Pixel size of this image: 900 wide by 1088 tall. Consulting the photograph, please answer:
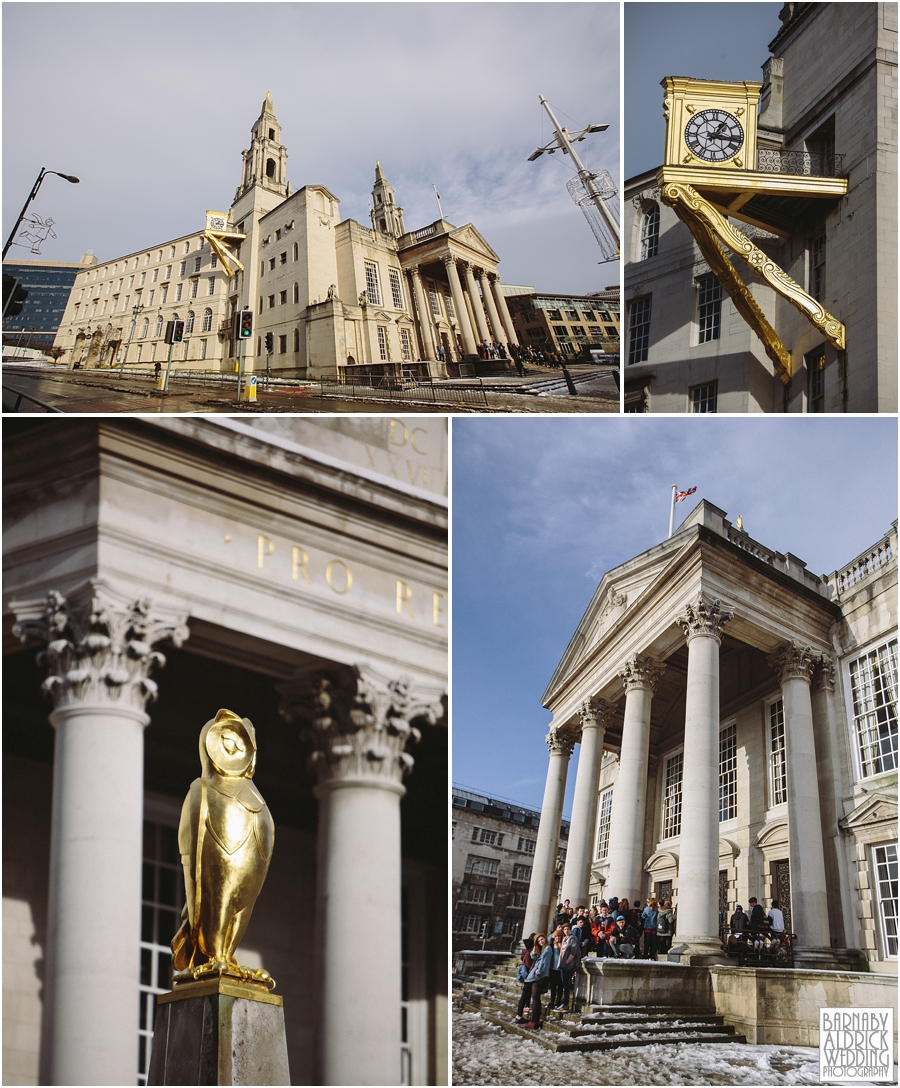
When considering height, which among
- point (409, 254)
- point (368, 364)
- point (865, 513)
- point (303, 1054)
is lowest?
point (303, 1054)

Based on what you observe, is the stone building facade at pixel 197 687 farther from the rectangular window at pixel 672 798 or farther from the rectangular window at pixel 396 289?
the rectangular window at pixel 672 798

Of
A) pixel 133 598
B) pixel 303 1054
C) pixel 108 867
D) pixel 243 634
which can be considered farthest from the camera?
pixel 303 1054

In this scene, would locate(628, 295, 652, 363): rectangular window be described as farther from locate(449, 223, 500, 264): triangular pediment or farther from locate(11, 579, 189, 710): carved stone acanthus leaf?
locate(11, 579, 189, 710): carved stone acanthus leaf

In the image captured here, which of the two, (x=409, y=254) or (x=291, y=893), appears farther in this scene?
(x=291, y=893)

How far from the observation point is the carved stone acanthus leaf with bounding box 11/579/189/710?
497 inches

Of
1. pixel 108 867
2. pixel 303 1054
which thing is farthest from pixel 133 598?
pixel 303 1054

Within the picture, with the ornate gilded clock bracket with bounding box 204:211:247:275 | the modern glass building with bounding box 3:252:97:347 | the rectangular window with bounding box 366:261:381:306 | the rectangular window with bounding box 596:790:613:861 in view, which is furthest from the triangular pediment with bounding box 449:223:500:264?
the rectangular window with bounding box 596:790:613:861

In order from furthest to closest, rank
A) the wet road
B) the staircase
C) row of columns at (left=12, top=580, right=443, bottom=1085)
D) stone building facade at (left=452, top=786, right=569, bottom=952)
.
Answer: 1. the wet road
2. stone building facade at (left=452, top=786, right=569, bottom=952)
3. the staircase
4. row of columns at (left=12, top=580, right=443, bottom=1085)

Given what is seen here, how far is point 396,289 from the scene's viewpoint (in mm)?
15039

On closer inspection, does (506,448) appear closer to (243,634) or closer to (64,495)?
(243,634)

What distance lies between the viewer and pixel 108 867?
11805mm

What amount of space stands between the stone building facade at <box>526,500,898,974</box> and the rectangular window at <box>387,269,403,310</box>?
4.44m

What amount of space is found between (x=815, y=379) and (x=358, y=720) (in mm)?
7821

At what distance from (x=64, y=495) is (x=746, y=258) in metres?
9.46
